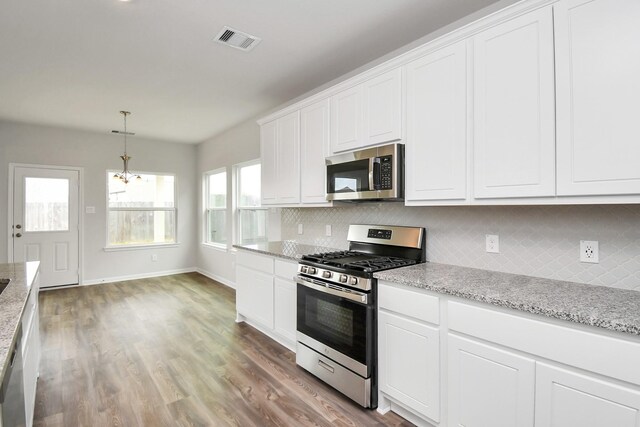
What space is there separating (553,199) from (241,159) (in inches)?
166

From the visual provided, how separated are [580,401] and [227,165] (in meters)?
5.15

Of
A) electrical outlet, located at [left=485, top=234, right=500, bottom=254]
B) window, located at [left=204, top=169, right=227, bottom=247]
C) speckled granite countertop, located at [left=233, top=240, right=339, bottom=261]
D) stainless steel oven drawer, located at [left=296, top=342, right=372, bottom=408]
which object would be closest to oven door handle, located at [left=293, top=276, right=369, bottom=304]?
speckled granite countertop, located at [left=233, top=240, right=339, bottom=261]

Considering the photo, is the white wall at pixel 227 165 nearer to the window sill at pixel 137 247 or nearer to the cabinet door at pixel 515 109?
the window sill at pixel 137 247

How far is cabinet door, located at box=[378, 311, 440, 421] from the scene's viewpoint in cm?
185

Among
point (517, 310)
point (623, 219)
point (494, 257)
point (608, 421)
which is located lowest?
point (608, 421)

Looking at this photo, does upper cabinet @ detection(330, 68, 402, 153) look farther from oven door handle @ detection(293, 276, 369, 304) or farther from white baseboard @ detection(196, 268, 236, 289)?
white baseboard @ detection(196, 268, 236, 289)

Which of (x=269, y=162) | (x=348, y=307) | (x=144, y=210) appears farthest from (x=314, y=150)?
(x=144, y=210)

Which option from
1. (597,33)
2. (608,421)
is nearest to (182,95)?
(597,33)

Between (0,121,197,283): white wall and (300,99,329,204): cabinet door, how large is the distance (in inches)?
165

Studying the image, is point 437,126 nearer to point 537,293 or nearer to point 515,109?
point 515,109

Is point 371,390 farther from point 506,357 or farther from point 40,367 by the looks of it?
point 40,367

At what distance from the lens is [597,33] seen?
1.53m

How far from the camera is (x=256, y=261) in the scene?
344 centimetres

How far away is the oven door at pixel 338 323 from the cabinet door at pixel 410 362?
94 millimetres
